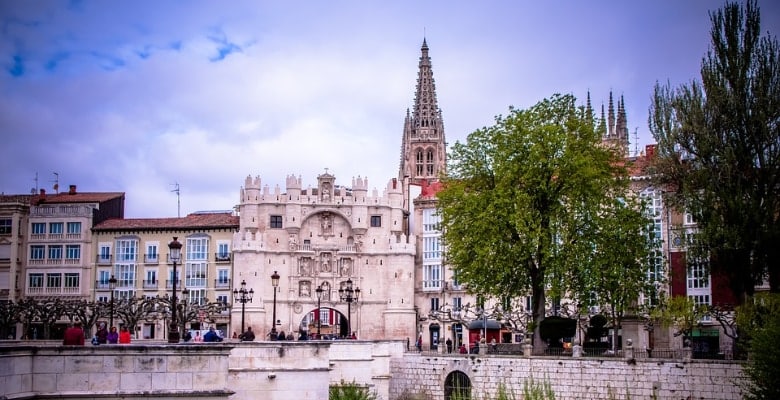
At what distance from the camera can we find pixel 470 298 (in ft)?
240

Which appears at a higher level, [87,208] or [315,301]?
[87,208]

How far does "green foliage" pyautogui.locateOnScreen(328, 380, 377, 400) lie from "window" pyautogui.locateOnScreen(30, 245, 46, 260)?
37905 millimetres

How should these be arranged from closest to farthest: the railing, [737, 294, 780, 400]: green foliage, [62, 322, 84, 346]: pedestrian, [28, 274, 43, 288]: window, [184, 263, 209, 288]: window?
[62, 322, 84, 346]: pedestrian, [737, 294, 780, 400]: green foliage, the railing, [28, 274, 43, 288]: window, [184, 263, 209, 288]: window

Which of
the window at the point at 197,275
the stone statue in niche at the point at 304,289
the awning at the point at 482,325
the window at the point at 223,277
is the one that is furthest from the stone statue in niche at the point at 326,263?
the awning at the point at 482,325

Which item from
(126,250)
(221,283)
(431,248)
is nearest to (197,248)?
(221,283)

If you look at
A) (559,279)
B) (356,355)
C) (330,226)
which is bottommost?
(356,355)

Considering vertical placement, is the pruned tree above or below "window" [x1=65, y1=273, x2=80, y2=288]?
below

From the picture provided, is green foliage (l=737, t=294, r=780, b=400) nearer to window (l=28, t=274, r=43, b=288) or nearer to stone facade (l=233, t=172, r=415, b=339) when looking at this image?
stone facade (l=233, t=172, r=415, b=339)

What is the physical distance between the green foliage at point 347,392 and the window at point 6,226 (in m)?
39.6

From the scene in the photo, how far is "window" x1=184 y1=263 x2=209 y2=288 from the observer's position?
75.1m

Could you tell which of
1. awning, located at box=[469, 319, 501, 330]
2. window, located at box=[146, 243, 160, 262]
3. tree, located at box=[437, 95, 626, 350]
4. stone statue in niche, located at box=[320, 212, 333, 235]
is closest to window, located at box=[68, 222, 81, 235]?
window, located at box=[146, 243, 160, 262]

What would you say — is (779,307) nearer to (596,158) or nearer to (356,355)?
(596,158)

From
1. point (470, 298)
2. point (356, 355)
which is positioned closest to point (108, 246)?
point (470, 298)

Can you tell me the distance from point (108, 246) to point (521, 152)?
36600 millimetres
